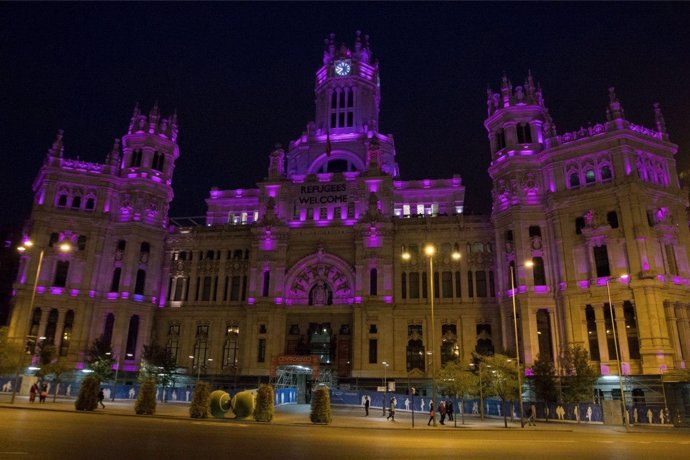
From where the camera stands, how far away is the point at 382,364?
64.1m

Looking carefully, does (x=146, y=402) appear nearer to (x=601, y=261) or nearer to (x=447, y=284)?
(x=447, y=284)

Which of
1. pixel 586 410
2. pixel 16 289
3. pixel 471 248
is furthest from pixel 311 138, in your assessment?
pixel 586 410

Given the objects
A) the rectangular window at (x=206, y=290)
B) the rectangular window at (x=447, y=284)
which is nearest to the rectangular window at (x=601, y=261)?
the rectangular window at (x=447, y=284)

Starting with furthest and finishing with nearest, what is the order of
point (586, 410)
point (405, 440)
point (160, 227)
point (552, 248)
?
1. point (160, 227)
2. point (552, 248)
3. point (586, 410)
4. point (405, 440)

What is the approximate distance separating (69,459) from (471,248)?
200ft

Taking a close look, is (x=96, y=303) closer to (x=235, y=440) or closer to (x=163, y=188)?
(x=163, y=188)

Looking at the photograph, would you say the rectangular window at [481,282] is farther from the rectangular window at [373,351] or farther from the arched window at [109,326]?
the arched window at [109,326]

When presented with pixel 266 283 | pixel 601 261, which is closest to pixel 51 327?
pixel 266 283

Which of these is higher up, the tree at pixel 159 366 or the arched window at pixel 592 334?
the arched window at pixel 592 334

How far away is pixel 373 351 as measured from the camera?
65375 millimetres

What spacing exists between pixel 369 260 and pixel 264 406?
37039 millimetres

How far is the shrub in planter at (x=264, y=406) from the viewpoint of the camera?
109 feet

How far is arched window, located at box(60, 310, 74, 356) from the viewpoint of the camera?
217ft

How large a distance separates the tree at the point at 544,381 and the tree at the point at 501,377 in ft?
22.5
